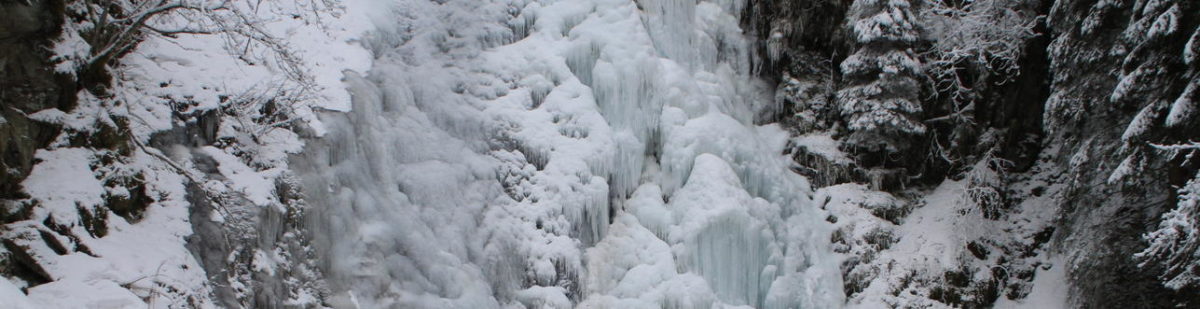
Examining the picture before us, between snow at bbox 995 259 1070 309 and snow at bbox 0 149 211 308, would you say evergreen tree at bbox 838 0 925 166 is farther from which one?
snow at bbox 0 149 211 308

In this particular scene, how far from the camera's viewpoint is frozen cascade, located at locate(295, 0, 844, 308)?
291 inches

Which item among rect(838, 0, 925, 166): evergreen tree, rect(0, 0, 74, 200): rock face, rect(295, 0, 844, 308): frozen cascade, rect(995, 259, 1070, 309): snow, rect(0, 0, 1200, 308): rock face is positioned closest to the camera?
rect(0, 0, 74, 200): rock face

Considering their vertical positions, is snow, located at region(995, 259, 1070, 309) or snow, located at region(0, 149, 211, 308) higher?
snow, located at region(0, 149, 211, 308)

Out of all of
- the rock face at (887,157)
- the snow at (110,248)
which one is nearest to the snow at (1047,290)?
the rock face at (887,157)

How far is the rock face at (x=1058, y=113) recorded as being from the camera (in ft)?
25.9

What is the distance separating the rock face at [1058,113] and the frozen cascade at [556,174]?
4.28ft

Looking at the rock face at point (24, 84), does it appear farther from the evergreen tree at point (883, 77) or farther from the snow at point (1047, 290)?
the snow at point (1047, 290)

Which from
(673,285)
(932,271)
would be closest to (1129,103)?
(932,271)

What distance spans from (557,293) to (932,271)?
4679mm

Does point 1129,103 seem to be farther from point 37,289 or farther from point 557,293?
point 37,289

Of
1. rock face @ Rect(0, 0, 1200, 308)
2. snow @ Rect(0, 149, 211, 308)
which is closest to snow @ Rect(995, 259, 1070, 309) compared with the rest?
rock face @ Rect(0, 0, 1200, 308)

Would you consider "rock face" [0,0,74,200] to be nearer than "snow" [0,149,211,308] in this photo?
No

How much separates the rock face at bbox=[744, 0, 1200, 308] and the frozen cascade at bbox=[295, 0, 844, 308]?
1.30 metres

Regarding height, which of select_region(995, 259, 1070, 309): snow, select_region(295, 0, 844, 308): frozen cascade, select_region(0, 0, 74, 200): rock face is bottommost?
select_region(995, 259, 1070, 309): snow
